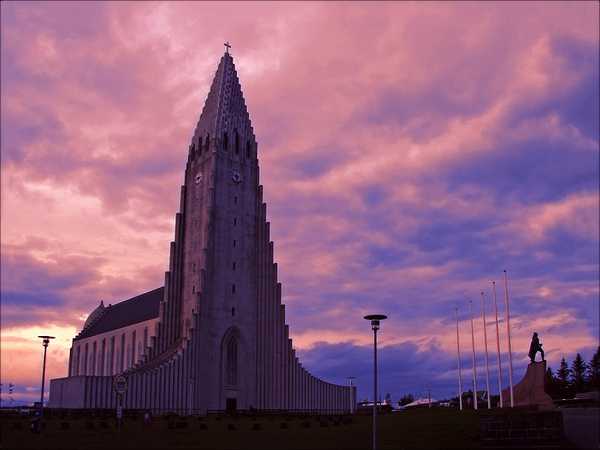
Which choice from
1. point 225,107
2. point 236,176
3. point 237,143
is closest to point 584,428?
point 236,176

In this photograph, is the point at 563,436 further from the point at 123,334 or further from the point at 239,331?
the point at 123,334

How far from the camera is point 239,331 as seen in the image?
8950 cm

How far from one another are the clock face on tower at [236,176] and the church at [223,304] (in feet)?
0.49

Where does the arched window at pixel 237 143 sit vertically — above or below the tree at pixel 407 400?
above

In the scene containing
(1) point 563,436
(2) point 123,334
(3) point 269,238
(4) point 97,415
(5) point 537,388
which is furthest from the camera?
(2) point 123,334

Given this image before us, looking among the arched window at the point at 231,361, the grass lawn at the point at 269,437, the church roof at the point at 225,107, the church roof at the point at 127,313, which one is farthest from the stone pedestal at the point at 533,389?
the church roof at the point at 127,313

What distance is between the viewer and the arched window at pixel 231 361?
88.1 meters

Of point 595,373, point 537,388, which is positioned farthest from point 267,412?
point 595,373

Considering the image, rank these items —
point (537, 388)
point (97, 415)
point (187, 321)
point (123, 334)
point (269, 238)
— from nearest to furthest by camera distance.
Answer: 1. point (537, 388)
2. point (97, 415)
3. point (187, 321)
4. point (269, 238)
5. point (123, 334)

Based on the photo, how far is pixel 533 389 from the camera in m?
55.4

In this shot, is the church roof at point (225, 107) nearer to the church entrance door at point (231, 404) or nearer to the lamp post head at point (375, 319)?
the church entrance door at point (231, 404)

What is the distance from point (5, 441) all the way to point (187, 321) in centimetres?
5131

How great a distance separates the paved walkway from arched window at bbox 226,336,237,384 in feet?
171

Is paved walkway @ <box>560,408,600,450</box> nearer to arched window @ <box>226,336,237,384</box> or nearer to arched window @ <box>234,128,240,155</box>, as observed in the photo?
arched window @ <box>226,336,237,384</box>
